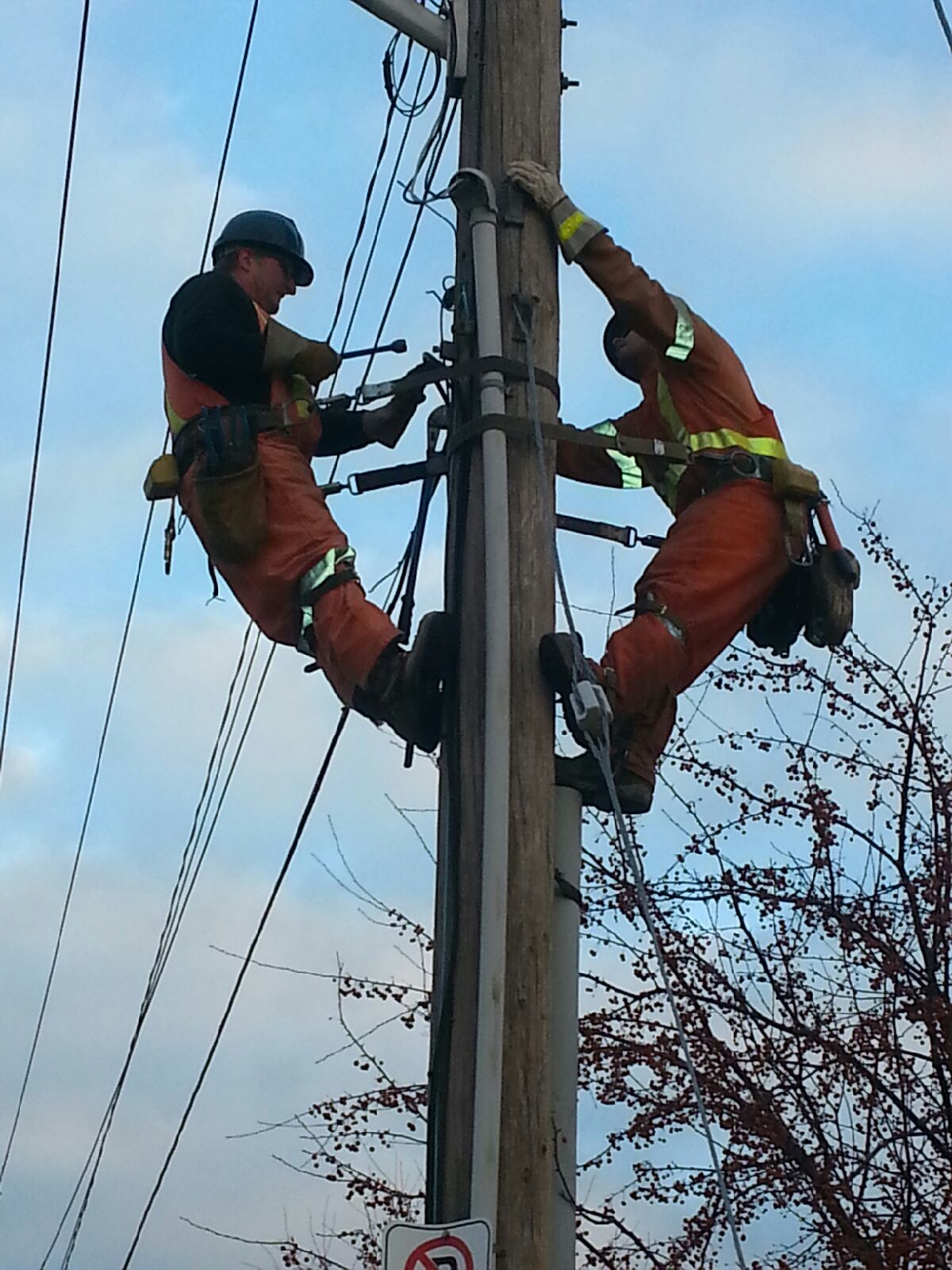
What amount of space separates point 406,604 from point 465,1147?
5.35 ft

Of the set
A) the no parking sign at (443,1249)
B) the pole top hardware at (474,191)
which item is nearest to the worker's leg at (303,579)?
the pole top hardware at (474,191)

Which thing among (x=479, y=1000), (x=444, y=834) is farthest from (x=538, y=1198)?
(x=444, y=834)

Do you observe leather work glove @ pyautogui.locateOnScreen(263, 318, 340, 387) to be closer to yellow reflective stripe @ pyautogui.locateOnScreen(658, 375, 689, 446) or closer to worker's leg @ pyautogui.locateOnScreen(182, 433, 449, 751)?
worker's leg @ pyautogui.locateOnScreen(182, 433, 449, 751)

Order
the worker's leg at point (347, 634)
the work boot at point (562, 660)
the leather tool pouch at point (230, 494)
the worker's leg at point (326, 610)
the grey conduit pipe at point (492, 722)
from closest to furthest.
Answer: the grey conduit pipe at point (492, 722)
the work boot at point (562, 660)
the worker's leg at point (326, 610)
the worker's leg at point (347, 634)
the leather tool pouch at point (230, 494)

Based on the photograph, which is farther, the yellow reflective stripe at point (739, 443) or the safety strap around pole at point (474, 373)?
the yellow reflective stripe at point (739, 443)

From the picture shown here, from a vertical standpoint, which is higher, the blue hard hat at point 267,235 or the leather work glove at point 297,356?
the blue hard hat at point 267,235

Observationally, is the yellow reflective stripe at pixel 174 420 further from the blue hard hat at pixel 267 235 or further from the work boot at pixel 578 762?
the work boot at pixel 578 762

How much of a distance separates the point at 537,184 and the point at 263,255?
159 centimetres

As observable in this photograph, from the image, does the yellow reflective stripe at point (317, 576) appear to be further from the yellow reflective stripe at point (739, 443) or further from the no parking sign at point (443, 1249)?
the no parking sign at point (443, 1249)

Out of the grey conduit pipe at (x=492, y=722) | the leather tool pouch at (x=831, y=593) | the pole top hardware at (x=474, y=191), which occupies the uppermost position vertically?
the pole top hardware at (x=474, y=191)

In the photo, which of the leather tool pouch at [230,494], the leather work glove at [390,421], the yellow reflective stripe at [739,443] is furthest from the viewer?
the leather work glove at [390,421]

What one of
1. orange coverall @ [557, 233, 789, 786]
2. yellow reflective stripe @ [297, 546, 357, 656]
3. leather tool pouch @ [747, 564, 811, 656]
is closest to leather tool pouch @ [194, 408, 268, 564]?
yellow reflective stripe @ [297, 546, 357, 656]

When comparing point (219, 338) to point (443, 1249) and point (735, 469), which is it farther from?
point (443, 1249)

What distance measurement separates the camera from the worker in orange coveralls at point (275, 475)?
15.0 ft
